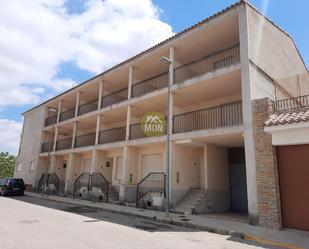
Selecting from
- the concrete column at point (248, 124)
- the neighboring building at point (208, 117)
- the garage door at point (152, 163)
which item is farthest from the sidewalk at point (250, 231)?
the garage door at point (152, 163)

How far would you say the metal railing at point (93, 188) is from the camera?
1842cm

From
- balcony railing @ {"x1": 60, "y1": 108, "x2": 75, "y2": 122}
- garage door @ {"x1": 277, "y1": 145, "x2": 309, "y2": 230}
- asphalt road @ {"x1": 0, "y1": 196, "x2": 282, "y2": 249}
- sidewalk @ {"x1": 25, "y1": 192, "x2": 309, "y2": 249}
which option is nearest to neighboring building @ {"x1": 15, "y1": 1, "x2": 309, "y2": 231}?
garage door @ {"x1": 277, "y1": 145, "x2": 309, "y2": 230}

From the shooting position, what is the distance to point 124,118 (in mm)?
21109

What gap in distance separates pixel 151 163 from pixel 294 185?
9532 mm

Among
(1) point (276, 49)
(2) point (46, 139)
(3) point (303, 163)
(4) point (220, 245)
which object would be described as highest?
(1) point (276, 49)

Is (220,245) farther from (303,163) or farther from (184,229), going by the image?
(303,163)

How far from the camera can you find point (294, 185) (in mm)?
9602

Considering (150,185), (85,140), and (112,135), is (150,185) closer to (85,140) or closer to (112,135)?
(112,135)

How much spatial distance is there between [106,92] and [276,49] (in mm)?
14073

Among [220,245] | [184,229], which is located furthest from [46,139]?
[220,245]

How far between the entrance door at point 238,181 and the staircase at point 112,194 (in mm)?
7810

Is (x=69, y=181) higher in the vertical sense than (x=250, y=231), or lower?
higher

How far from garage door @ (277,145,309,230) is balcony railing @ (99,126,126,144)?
41.7 ft

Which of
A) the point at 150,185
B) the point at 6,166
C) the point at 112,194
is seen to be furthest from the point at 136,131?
the point at 6,166
